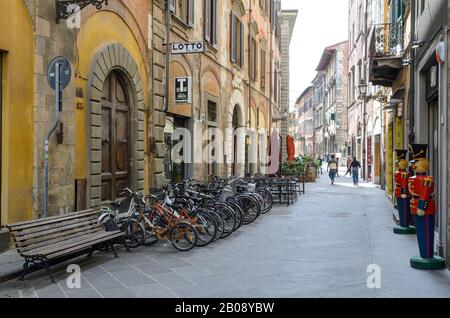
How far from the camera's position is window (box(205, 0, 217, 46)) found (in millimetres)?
16408

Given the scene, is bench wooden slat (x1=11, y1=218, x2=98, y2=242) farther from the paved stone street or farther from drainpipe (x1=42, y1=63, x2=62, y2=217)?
drainpipe (x1=42, y1=63, x2=62, y2=217)

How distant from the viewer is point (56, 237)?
654cm

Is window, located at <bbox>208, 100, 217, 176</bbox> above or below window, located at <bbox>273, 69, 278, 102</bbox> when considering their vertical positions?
below

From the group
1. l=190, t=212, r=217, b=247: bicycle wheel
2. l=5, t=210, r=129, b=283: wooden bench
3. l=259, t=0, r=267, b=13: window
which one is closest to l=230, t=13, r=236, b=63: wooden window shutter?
l=259, t=0, r=267, b=13: window

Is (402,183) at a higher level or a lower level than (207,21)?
lower

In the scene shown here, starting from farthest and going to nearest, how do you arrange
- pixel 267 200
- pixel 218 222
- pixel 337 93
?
pixel 337 93 < pixel 267 200 < pixel 218 222

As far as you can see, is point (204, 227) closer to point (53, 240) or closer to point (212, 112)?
point (53, 240)

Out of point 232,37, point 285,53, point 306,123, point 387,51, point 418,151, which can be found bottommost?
point 418,151

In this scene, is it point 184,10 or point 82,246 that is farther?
point 184,10

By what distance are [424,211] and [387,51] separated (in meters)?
8.66

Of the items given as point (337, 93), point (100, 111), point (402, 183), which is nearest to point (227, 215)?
point (100, 111)

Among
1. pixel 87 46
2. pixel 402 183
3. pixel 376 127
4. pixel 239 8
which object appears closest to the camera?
pixel 402 183

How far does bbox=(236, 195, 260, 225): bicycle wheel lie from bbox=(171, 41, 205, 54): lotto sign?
11.3ft

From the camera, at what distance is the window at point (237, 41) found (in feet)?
65.3
